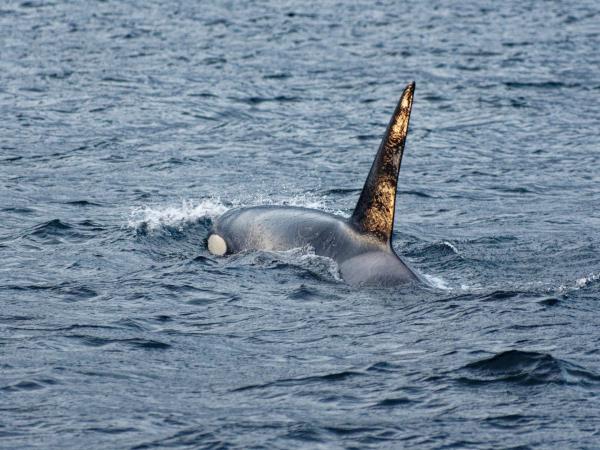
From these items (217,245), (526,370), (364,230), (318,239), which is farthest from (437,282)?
(526,370)

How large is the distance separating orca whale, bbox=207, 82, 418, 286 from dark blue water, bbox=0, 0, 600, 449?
0.24m

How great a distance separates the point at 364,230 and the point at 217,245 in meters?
2.88

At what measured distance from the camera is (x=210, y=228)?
679 inches

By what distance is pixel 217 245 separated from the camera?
1645cm

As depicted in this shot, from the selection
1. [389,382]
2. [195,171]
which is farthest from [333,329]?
[195,171]

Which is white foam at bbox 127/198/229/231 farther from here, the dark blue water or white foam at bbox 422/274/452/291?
white foam at bbox 422/274/452/291

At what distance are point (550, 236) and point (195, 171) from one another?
7.16 metres

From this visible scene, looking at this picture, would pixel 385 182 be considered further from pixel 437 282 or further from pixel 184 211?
pixel 184 211

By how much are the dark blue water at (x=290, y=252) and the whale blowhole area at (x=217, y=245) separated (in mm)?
502

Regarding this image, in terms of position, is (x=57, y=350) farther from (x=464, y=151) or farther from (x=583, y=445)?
(x=464, y=151)

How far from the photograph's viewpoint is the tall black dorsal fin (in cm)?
1361

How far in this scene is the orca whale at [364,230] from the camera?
13.8 meters

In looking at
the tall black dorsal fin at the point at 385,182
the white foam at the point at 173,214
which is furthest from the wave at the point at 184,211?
the tall black dorsal fin at the point at 385,182

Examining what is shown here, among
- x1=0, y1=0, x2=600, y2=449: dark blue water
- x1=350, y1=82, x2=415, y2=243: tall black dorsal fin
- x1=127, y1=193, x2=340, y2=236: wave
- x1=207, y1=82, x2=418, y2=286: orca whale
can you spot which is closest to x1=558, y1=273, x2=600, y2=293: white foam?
x1=0, y1=0, x2=600, y2=449: dark blue water
